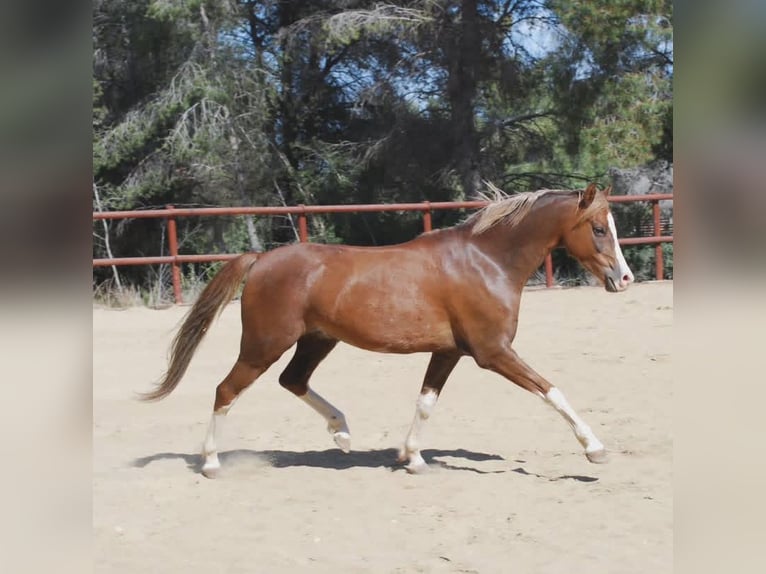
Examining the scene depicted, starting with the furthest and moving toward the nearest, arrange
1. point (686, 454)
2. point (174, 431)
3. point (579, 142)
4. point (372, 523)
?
point (579, 142) → point (174, 431) → point (372, 523) → point (686, 454)

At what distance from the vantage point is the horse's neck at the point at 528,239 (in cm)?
446

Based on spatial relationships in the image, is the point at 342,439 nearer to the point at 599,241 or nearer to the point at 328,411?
the point at 328,411

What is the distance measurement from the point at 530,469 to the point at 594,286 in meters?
7.58

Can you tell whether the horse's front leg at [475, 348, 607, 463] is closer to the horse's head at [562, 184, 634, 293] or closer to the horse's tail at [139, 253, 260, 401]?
the horse's head at [562, 184, 634, 293]

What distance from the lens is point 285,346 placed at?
14.2 ft

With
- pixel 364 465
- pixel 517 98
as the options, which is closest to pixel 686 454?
pixel 364 465

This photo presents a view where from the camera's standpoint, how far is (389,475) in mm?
4469

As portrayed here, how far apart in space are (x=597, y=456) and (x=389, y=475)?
3.69 ft

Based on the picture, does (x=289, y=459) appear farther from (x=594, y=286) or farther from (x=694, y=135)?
(x=594, y=286)

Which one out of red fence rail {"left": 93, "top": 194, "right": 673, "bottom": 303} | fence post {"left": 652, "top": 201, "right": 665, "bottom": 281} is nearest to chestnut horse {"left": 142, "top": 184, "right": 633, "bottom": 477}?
red fence rail {"left": 93, "top": 194, "right": 673, "bottom": 303}

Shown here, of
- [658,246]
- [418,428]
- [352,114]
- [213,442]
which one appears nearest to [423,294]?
[418,428]

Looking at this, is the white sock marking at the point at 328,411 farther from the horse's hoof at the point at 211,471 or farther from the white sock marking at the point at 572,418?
the white sock marking at the point at 572,418

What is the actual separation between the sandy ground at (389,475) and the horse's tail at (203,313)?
0.59 metres

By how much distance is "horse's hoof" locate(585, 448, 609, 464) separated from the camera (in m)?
4.29
